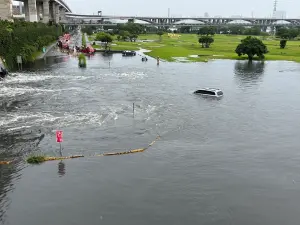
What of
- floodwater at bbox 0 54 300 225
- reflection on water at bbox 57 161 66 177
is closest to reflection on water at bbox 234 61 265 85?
floodwater at bbox 0 54 300 225

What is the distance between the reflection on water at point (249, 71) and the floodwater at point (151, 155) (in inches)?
326

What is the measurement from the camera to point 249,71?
73.6m

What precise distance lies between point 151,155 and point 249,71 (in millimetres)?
51725

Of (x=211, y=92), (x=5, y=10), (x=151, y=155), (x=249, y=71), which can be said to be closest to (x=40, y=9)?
(x=5, y=10)

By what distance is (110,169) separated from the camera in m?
25.0

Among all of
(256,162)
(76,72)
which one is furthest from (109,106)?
(76,72)

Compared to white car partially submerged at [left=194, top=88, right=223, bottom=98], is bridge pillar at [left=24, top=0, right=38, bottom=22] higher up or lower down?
higher up

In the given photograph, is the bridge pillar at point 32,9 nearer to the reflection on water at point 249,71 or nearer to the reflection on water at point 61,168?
the reflection on water at point 249,71

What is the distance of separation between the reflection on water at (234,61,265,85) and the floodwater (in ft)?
27.2

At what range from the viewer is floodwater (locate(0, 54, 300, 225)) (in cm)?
2016

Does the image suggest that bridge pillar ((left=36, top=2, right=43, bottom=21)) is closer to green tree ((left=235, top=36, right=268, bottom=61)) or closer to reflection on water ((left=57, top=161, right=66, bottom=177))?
green tree ((left=235, top=36, right=268, bottom=61))

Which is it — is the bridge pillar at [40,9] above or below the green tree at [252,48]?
above

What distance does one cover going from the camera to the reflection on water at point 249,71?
63019 millimetres

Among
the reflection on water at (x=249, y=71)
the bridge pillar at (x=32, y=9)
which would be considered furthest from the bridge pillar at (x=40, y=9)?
the reflection on water at (x=249, y=71)
